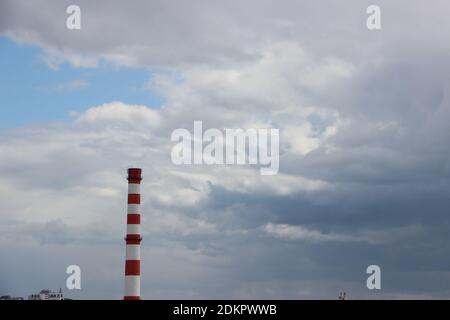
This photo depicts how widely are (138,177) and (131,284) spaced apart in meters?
9.84

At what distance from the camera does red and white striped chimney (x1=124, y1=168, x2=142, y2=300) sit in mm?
55594

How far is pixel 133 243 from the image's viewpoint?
55500 millimetres

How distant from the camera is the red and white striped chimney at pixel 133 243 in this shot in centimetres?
5559
